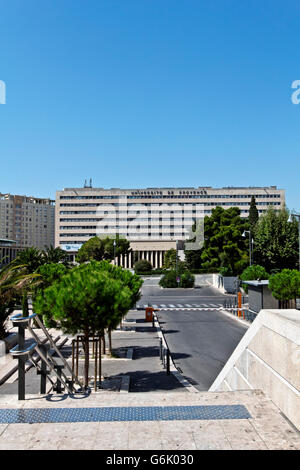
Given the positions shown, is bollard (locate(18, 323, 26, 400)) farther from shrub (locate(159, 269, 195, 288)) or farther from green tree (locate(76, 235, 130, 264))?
green tree (locate(76, 235, 130, 264))

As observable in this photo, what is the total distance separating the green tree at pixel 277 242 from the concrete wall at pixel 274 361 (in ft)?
165

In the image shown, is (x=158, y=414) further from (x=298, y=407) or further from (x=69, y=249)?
(x=69, y=249)

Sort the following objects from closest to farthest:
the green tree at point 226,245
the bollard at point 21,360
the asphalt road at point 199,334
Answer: the bollard at point 21,360 → the asphalt road at point 199,334 → the green tree at point 226,245

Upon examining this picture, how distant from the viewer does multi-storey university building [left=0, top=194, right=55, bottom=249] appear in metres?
165

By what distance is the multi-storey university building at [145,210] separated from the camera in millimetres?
116188

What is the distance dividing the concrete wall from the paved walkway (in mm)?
210

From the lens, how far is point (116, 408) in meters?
5.84

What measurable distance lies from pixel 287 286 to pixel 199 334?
7129 mm

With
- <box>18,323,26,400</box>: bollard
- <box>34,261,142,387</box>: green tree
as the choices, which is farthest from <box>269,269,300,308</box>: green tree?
<box>18,323,26,400</box>: bollard

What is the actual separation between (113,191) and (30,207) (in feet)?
218

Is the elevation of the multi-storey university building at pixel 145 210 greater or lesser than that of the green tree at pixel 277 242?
greater

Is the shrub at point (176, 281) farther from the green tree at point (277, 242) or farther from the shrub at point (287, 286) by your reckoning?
the shrub at point (287, 286)

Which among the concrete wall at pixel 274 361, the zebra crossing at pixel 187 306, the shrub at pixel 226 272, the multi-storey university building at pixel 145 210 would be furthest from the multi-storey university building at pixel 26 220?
the concrete wall at pixel 274 361
